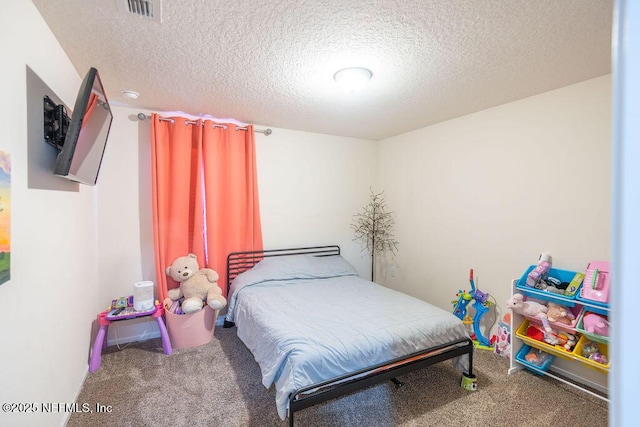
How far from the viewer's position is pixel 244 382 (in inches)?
92.0

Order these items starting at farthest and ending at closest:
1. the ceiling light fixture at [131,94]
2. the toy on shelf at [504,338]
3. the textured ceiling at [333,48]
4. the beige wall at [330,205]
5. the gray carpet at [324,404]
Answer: the toy on shelf at [504,338] → the ceiling light fixture at [131,94] → the gray carpet at [324,404] → the textured ceiling at [333,48] → the beige wall at [330,205]

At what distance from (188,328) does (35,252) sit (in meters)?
1.65

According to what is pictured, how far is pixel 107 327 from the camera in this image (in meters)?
2.65

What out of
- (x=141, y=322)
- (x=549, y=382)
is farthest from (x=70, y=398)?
(x=549, y=382)

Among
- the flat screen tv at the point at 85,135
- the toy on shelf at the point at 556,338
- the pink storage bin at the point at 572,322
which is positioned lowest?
the toy on shelf at the point at 556,338

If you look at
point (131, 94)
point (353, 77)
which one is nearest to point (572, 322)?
point (353, 77)

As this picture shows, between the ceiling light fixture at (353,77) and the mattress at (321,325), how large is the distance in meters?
1.81

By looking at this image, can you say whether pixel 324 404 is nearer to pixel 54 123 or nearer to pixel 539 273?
pixel 539 273

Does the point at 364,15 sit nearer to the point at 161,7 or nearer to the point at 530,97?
the point at 161,7

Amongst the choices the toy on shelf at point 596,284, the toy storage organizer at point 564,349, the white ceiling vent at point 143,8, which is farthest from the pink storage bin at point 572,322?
the white ceiling vent at point 143,8

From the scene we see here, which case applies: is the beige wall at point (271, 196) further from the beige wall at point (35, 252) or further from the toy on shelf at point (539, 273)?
the toy on shelf at point (539, 273)

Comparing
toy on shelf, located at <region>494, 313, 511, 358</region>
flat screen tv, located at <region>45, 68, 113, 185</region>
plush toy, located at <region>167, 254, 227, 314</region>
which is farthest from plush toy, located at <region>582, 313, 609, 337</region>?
flat screen tv, located at <region>45, 68, 113, 185</region>

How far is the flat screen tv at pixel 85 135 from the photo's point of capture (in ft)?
4.83

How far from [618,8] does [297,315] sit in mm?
2349
